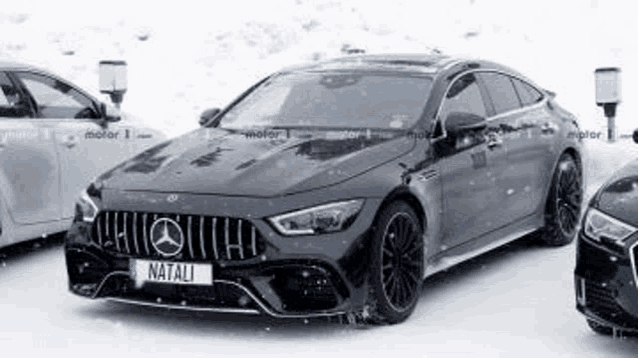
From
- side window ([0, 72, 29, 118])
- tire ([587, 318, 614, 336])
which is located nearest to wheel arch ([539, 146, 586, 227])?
tire ([587, 318, 614, 336])

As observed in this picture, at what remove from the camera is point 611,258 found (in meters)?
5.81

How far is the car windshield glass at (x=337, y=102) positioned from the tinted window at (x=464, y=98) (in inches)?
6.1

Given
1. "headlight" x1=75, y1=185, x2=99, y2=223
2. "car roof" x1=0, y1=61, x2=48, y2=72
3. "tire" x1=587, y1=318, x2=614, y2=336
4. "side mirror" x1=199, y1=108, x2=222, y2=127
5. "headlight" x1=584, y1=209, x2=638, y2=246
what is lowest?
"tire" x1=587, y1=318, x2=614, y2=336

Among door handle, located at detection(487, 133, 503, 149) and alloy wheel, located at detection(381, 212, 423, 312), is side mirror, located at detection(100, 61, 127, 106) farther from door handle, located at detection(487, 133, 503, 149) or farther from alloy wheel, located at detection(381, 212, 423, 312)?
alloy wheel, located at detection(381, 212, 423, 312)

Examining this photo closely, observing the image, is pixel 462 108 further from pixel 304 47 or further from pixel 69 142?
pixel 304 47

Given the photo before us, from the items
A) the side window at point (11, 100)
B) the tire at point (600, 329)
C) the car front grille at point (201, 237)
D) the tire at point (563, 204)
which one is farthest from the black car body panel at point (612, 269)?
the side window at point (11, 100)

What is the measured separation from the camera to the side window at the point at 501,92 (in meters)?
8.51

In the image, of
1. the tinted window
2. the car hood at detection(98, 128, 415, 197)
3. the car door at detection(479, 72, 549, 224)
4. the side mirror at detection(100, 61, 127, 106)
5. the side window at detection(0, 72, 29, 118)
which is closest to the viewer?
the car hood at detection(98, 128, 415, 197)

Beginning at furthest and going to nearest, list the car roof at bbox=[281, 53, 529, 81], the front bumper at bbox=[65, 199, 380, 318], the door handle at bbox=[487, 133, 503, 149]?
the car roof at bbox=[281, 53, 529, 81]
the door handle at bbox=[487, 133, 503, 149]
the front bumper at bbox=[65, 199, 380, 318]

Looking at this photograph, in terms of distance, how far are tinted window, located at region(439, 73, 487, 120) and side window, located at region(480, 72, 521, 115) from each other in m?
0.19

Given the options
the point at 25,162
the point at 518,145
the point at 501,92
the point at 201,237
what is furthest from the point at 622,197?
the point at 25,162

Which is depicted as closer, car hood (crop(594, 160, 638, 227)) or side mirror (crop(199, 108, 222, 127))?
car hood (crop(594, 160, 638, 227))

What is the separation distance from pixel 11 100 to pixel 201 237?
9.09 ft

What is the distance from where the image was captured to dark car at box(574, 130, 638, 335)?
18.9 feet
